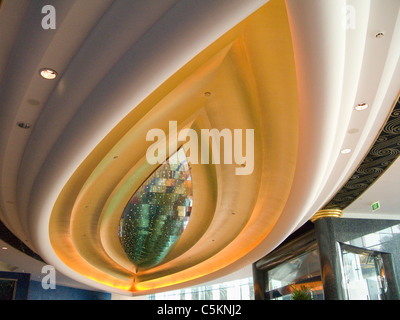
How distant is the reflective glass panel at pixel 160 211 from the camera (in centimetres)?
709

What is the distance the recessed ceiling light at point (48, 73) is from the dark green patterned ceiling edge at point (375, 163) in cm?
406

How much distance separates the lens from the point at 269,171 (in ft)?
20.4

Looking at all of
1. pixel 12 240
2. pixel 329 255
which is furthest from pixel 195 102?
pixel 12 240

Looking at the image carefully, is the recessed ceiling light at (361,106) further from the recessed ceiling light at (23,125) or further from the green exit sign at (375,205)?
the green exit sign at (375,205)

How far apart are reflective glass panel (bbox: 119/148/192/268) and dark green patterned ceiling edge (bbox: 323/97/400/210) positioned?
3241 millimetres

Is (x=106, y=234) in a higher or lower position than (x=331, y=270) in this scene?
higher

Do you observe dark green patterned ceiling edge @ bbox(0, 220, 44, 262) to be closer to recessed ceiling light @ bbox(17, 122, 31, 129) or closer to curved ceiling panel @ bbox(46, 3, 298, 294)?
curved ceiling panel @ bbox(46, 3, 298, 294)

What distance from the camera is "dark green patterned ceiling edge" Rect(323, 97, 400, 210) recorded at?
5234 mm

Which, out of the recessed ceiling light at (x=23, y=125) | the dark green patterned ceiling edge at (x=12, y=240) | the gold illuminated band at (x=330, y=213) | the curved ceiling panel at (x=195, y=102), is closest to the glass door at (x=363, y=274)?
the gold illuminated band at (x=330, y=213)

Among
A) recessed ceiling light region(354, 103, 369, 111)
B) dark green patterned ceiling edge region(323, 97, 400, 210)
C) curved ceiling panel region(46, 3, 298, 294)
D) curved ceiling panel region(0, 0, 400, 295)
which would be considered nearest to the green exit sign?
dark green patterned ceiling edge region(323, 97, 400, 210)
